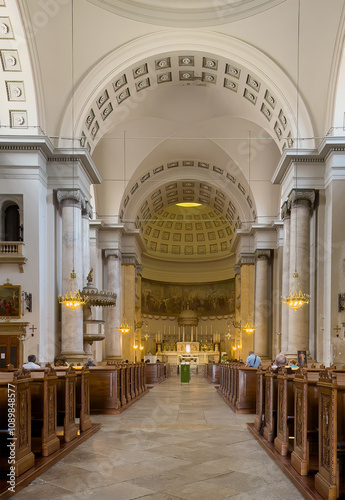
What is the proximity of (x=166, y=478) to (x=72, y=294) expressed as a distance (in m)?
11.4

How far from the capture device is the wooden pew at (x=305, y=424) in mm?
6566

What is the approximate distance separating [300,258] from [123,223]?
13.0 meters

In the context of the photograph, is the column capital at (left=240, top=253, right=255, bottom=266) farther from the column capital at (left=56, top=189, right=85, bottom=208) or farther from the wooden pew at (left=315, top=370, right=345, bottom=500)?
the wooden pew at (left=315, top=370, right=345, bottom=500)

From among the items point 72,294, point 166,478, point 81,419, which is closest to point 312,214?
point 72,294

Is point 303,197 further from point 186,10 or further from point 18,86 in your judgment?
point 18,86

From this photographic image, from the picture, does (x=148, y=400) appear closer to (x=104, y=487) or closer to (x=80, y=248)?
(x=80, y=248)

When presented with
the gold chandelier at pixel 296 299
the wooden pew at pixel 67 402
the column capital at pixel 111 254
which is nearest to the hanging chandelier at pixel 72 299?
the gold chandelier at pixel 296 299

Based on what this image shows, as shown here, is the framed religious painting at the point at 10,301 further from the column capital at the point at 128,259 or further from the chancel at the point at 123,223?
the column capital at the point at 128,259

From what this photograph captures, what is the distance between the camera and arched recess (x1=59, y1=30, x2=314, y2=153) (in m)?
18.3

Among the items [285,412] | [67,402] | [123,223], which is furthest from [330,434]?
[123,223]

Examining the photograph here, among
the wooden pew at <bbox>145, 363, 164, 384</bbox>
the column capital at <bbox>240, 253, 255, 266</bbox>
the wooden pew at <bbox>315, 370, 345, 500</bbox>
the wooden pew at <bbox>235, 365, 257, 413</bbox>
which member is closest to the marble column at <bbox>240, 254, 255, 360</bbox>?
the column capital at <bbox>240, 253, 255, 266</bbox>

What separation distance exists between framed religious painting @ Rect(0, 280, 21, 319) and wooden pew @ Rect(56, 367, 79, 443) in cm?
734

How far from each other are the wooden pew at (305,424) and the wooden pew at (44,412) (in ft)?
10.5

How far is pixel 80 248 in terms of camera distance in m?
18.6
